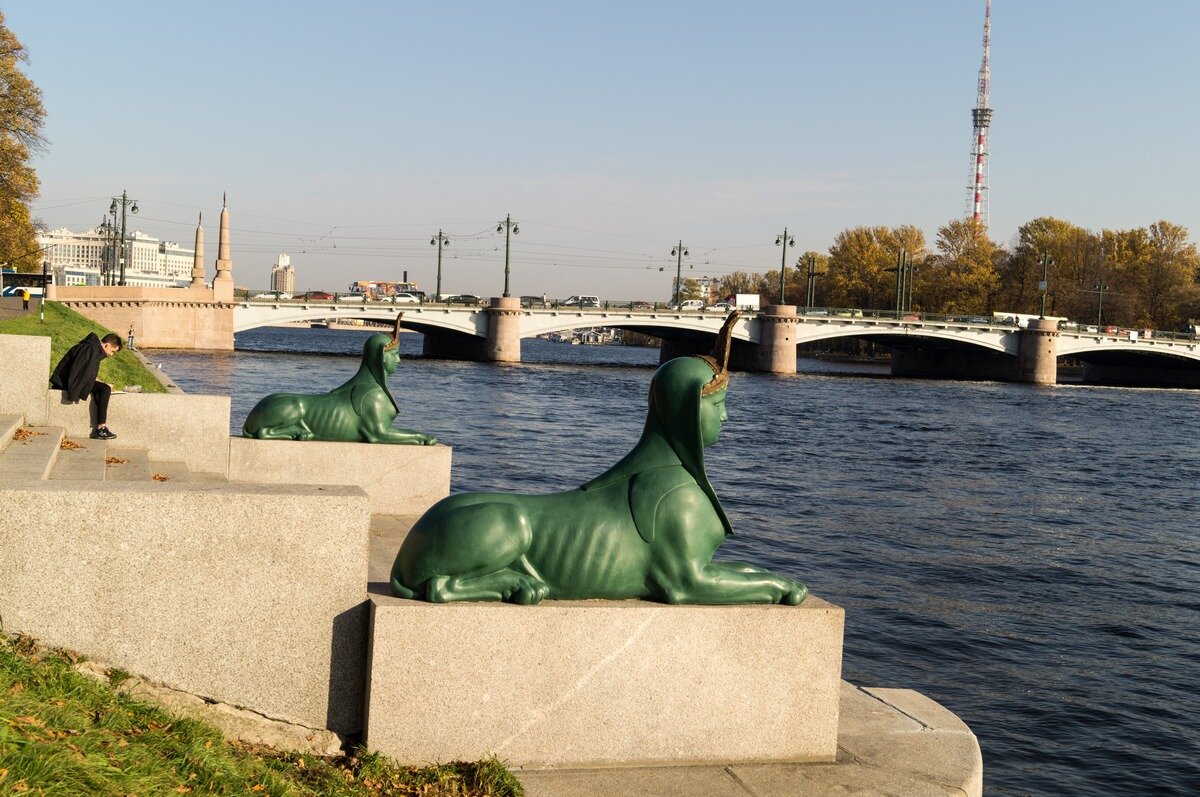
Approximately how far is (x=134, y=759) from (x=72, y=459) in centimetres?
439

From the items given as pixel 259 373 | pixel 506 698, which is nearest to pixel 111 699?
pixel 506 698

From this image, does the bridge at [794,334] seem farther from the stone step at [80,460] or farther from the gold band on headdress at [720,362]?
the gold band on headdress at [720,362]

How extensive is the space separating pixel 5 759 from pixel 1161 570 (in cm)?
1340

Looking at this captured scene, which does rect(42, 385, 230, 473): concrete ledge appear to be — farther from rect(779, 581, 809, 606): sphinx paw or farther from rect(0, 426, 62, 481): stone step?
rect(779, 581, 809, 606): sphinx paw

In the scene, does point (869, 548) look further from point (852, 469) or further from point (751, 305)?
point (751, 305)

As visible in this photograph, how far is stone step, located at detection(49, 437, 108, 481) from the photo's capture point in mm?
6543

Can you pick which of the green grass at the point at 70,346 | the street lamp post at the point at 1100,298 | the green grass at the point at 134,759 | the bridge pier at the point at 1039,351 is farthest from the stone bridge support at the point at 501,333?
the green grass at the point at 134,759

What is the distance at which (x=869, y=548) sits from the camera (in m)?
14.4

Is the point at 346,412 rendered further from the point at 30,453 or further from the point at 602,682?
the point at 602,682

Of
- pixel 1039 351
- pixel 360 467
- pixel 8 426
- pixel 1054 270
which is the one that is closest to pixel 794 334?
pixel 1039 351

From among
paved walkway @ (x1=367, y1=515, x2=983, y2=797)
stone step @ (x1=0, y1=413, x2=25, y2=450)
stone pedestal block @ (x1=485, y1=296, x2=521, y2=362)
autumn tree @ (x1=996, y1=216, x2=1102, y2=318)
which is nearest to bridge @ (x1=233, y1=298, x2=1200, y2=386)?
stone pedestal block @ (x1=485, y1=296, x2=521, y2=362)

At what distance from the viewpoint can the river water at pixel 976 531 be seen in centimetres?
826

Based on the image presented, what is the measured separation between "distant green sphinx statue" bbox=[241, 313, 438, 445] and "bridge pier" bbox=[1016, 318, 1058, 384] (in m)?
55.9

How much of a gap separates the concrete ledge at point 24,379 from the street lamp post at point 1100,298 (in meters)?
68.4
